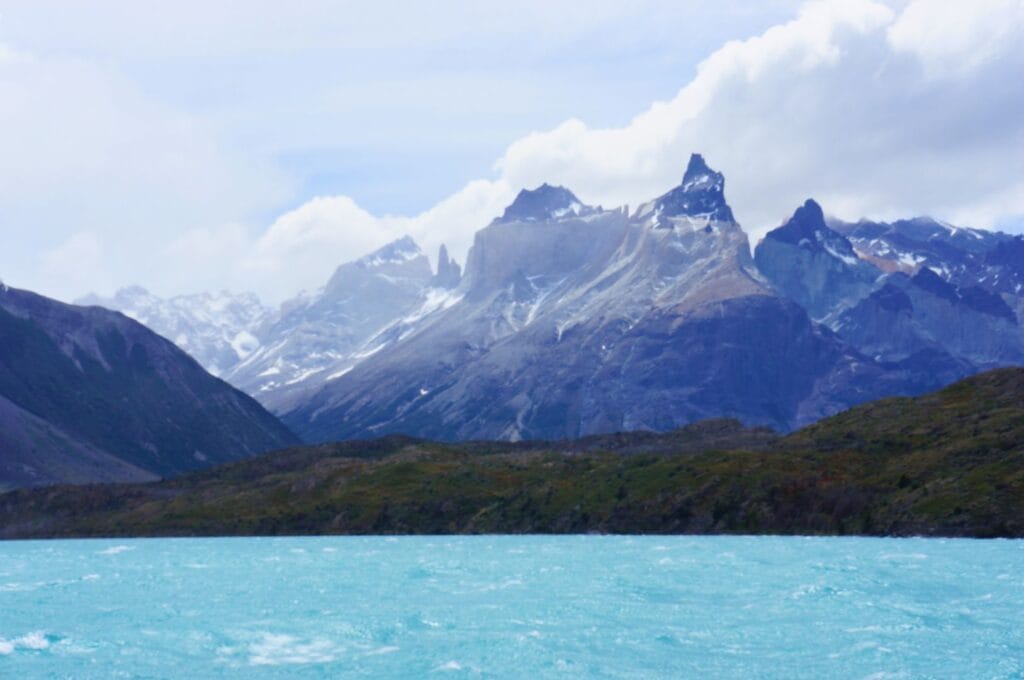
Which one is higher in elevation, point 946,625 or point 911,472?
point 911,472

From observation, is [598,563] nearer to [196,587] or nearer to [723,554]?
[723,554]

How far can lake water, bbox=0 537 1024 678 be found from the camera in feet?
223

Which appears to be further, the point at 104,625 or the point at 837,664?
the point at 104,625

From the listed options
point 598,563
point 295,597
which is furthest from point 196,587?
point 598,563

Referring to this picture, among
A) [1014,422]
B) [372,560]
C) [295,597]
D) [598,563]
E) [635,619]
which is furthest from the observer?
[1014,422]

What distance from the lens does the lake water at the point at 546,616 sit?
6806cm

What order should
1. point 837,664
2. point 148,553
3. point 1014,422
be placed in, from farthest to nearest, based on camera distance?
point 1014,422 → point 148,553 → point 837,664

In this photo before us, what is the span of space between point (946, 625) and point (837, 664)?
14972 millimetres

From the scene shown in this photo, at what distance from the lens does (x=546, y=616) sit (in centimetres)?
8575

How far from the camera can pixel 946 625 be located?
253 ft

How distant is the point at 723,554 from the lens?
452 ft

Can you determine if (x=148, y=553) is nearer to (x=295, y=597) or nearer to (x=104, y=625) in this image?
(x=295, y=597)

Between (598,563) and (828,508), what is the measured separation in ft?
217

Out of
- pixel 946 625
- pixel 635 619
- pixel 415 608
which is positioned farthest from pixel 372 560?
pixel 946 625
